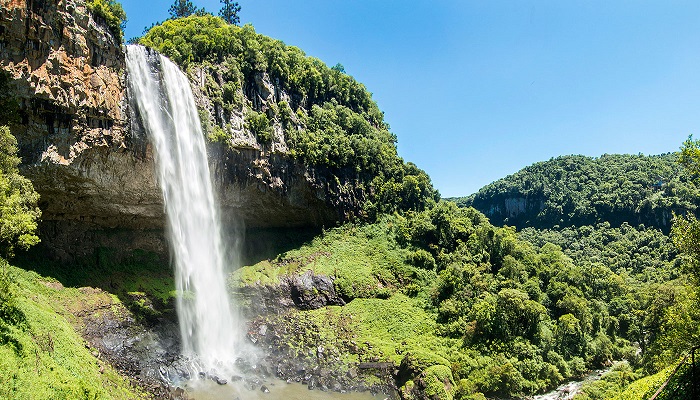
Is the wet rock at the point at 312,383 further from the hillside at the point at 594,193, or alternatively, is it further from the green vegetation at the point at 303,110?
the hillside at the point at 594,193

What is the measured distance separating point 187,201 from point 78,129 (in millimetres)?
7775

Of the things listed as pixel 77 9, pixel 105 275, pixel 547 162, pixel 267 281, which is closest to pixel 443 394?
pixel 267 281

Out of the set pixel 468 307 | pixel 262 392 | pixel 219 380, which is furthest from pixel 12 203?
pixel 468 307

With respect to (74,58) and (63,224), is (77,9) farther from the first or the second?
(63,224)

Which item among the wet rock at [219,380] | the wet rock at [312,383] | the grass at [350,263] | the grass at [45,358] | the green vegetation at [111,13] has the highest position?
the green vegetation at [111,13]

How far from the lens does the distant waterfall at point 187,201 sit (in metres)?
25.2

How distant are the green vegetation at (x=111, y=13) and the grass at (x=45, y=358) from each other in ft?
43.1

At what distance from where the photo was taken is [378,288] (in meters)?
33.8

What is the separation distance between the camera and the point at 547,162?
9794 cm

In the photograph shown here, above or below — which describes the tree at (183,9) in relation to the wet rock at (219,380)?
above

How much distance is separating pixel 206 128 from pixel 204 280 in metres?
9.96

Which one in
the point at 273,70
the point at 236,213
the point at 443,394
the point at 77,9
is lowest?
the point at 443,394

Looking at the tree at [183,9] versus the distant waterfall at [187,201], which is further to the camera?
the tree at [183,9]

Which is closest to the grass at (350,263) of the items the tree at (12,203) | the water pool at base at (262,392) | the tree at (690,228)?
the water pool at base at (262,392)
